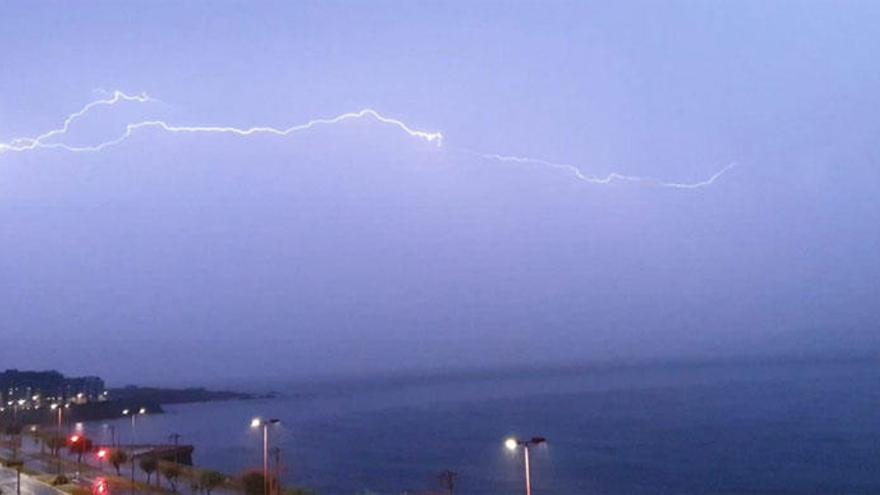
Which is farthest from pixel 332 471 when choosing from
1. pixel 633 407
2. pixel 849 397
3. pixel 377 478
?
pixel 849 397

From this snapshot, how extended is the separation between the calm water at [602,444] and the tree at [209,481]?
12.3 m

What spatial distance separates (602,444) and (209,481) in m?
35.6

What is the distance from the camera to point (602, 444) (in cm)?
5631

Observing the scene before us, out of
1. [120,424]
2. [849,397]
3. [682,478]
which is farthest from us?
[120,424]

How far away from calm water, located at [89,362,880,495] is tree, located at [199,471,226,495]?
12318 mm

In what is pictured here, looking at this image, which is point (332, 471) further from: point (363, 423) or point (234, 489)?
point (363, 423)

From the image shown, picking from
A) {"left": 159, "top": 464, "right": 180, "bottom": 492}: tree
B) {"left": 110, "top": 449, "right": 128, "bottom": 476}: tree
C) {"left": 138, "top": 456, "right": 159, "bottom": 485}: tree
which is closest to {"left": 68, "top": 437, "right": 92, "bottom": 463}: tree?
{"left": 110, "top": 449, "right": 128, "bottom": 476}: tree

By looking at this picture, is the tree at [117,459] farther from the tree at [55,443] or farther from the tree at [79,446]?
the tree at [55,443]

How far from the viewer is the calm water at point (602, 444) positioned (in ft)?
141

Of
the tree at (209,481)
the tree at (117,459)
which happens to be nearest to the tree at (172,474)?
the tree at (209,481)

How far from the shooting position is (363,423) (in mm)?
81562

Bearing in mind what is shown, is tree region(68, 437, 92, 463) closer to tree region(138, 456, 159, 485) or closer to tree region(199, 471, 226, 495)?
tree region(138, 456, 159, 485)

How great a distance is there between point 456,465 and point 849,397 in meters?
43.0

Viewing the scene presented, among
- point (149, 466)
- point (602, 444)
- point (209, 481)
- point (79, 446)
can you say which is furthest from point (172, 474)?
point (602, 444)
